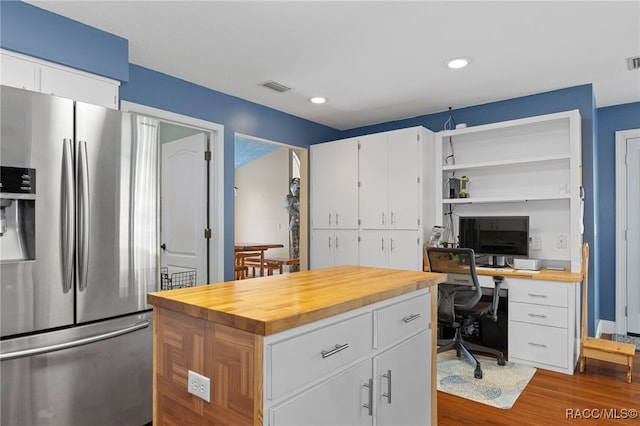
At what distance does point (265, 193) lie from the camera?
812cm

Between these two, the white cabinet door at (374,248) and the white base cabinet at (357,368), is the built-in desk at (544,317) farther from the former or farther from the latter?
→ the white base cabinet at (357,368)

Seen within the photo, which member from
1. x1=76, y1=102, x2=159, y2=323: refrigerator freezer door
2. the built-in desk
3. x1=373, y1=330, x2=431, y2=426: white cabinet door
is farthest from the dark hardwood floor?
x1=76, y1=102, x2=159, y2=323: refrigerator freezer door

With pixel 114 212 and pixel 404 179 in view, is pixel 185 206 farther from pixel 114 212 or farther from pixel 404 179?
pixel 404 179

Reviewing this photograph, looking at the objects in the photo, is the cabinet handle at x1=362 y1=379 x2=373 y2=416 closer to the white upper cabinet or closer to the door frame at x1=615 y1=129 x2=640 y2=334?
the white upper cabinet

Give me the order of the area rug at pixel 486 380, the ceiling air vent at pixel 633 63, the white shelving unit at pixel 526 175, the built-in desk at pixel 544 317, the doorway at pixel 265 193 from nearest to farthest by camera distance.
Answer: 1. the area rug at pixel 486 380
2. the ceiling air vent at pixel 633 63
3. the built-in desk at pixel 544 317
4. the white shelving unit at pixel 526 175
5. the doorway at pixel 265 193

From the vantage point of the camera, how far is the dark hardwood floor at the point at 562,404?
250 centimetres

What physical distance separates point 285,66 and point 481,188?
2452 mm

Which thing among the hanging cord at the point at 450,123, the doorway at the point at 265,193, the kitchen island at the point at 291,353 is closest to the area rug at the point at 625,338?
the hanging cord at the point at 450,123

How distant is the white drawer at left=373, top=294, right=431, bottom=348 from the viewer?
1.61 meters

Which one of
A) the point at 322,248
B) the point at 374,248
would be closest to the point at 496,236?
the point at 374,248

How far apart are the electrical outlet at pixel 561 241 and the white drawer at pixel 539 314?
2.37 feet

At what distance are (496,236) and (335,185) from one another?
6.16 ft

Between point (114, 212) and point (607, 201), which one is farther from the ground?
point (607, 201)

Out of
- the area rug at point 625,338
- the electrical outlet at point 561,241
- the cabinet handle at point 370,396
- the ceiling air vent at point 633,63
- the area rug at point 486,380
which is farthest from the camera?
the area rug at point 625,338
